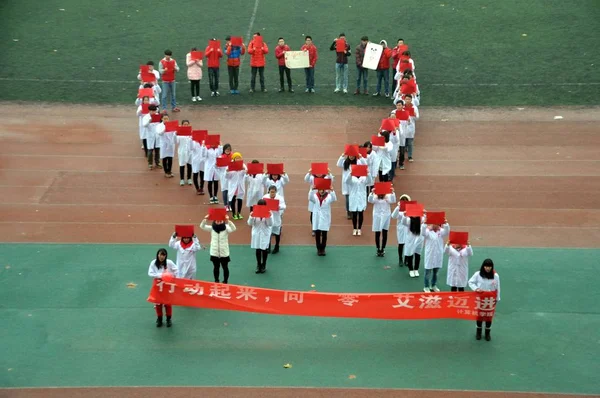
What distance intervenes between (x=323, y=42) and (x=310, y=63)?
130 inches

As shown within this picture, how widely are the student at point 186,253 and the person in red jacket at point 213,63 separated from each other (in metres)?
10.9

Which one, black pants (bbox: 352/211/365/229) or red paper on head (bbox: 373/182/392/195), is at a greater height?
red paper on head (bbox: 373/182/392/195)

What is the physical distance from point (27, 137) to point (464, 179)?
10625 millimetres

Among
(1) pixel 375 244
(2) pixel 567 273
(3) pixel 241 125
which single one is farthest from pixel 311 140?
(2) pixel 567 273

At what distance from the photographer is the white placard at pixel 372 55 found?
25422 millimetres

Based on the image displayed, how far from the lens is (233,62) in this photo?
2547cm

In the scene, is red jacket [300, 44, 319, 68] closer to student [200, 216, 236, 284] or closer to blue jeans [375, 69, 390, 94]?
blue jeans [375, 69, 390, 94]

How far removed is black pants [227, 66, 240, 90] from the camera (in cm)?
2577

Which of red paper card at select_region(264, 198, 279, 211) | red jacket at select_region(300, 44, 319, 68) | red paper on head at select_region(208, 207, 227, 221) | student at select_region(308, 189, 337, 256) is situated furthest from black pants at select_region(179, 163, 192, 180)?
red jacket at select_region(300, 44, 319, 68)

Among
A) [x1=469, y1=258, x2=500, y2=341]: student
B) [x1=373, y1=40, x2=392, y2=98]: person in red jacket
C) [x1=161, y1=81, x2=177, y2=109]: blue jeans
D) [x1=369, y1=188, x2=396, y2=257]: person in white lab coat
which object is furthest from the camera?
[x1=373, y1=40, x2=392, y2=98]: person in red jacket

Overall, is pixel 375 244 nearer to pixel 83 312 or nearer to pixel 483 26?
pixel 83 312

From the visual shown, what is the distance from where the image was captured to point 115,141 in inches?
906

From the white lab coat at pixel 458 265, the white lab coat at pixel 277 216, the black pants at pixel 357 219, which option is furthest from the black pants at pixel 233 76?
the white lab coat at pixel 458 265

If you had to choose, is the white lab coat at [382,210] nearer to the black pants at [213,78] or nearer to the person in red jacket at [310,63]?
the person in red jacket at [310,63]
